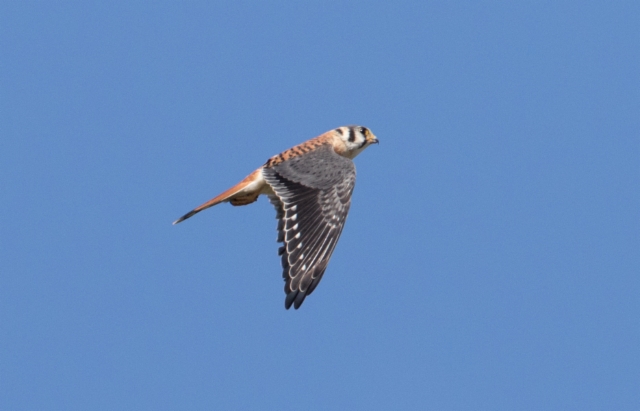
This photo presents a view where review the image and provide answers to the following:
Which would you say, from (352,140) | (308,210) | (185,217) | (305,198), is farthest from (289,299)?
(352,140)

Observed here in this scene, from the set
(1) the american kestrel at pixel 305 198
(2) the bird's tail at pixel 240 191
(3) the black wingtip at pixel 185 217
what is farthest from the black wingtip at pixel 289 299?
(3) the black wingtip at pixel 185 217

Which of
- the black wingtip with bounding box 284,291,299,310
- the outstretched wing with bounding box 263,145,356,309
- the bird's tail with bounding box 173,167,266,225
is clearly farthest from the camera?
the bird's tail with bounding box 173,167,266,225

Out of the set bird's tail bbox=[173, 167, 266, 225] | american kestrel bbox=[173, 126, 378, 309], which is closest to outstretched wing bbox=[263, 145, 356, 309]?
american kestrel bbox=[173, 126, 378, 309]

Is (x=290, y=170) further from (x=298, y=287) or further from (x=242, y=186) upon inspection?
(x=298, y=287)

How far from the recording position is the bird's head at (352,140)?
363 inches

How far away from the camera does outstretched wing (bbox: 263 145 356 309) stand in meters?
6.84

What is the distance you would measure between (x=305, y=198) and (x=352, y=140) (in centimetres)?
193

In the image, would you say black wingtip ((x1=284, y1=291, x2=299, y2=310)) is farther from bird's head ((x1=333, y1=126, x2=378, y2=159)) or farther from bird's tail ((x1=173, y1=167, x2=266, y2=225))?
bird's head ((x1=333, y1=126, x2=378, y2=159))

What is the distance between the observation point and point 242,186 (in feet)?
27.2

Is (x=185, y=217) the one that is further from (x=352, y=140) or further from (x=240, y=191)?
(x=352, y=140)

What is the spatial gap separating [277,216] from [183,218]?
105cm

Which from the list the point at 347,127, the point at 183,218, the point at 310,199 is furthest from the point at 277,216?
the point at 347,127

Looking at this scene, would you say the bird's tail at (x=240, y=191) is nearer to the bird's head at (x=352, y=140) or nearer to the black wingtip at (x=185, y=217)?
the black wingtip at (x=185, y=217)

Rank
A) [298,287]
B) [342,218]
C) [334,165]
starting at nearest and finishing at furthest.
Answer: [298,287] < [342,218] < [334,165]
